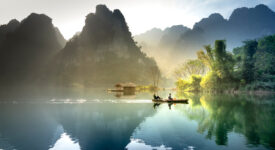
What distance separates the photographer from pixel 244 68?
5653 centimetres

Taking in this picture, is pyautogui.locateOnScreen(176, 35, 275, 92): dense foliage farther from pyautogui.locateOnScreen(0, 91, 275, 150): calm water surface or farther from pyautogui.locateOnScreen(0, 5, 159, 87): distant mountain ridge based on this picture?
pyautogui.locateOnScreen(0, 5, 159, 87): distant mountain ridge

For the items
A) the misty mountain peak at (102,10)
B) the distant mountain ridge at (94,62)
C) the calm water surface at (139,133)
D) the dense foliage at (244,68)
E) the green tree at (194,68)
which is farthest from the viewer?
the misty mountain peak at (102,10)

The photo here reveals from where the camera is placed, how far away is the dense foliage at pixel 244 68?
178 ft

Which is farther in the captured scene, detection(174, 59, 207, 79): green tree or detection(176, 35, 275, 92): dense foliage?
detection(174, 59, 207, 79): green tree

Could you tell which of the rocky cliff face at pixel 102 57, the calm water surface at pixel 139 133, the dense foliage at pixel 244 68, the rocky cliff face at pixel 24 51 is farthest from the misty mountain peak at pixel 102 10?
the calm water surface at pixel 139 133

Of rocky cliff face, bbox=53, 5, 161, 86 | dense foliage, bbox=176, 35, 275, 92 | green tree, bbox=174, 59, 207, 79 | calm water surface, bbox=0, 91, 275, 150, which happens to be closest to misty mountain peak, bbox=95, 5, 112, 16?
rocky cliff face, bbox=53, 5, 161, 86

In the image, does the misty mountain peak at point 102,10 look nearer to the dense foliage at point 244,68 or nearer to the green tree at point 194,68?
the green tree at point 194,68

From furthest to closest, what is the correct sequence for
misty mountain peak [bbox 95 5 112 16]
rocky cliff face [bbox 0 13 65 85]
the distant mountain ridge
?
1. rocky cliff face [bbox 0 13 65 85]
2. misty mountain peak [bbox 95 5 112 16]
3. the distant mountain ridge

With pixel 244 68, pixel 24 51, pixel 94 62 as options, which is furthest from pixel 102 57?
pixel 244 68

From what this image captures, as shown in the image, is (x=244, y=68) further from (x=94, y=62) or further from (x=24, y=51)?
(x=24, y=51)

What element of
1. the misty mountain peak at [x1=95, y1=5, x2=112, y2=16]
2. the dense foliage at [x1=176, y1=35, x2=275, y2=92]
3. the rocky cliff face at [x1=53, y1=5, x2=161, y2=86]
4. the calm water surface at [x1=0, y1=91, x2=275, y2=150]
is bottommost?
the calm water surface at [x1=0, y1=91, x2=275, y2=150]

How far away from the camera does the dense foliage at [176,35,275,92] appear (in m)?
54.4

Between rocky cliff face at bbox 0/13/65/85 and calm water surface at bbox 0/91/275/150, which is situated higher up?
rocky cliff face at bbox 0/13/65/85

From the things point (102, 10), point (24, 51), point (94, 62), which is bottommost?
point (94, 62)
